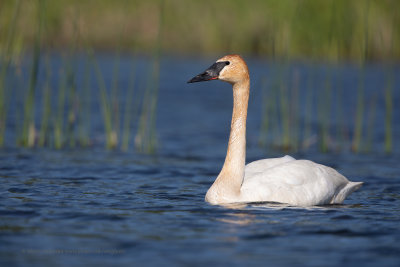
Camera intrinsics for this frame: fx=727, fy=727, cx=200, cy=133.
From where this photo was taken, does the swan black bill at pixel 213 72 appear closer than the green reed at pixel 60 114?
Yes

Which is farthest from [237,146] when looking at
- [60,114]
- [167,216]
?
[60,114]

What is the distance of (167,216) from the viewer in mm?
7582

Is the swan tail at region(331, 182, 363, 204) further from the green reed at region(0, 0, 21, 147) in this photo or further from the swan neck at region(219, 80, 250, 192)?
the green reed at region(0, 0, 21, 147)

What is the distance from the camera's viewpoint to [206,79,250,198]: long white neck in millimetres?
8141

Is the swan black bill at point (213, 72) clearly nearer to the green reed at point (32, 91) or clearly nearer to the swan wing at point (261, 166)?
the swan wing at point (261, 166)

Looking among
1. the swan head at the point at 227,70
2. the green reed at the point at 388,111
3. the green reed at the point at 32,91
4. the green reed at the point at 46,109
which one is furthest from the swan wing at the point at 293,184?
the green reed at the point at 46,109

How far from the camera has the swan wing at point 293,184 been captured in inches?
319

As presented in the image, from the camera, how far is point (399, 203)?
28.8 ft

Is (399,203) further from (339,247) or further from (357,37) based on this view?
(357,37)

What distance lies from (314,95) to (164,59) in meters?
9.53

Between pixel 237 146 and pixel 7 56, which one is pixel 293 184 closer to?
pixel 237 146

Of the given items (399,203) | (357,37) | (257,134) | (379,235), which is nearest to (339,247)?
(379,235)

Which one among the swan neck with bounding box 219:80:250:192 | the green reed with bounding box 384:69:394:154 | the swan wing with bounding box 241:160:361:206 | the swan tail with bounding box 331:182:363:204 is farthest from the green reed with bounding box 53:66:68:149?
the green reed with bounding box 384:69:394:154

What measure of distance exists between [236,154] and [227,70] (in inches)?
38.0
